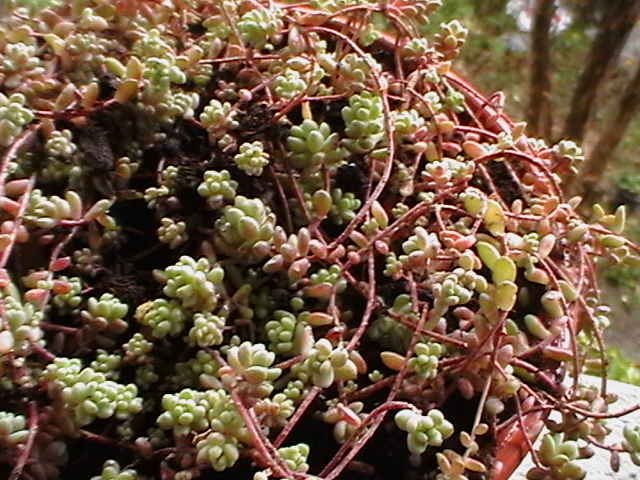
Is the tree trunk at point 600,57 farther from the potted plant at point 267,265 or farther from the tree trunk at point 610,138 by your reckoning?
the potted plant at point 267,265

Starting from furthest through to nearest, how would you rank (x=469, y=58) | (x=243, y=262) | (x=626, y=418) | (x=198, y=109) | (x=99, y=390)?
1. (x=469, y=58)
2. (x=626, y=418)
3. (x=198, y=109)
4. (x=243, y=262)
5. (x=99, y=390)

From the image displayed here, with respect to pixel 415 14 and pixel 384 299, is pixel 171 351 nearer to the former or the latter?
pixel 384 299

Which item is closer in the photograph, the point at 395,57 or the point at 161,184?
the point at 161,184

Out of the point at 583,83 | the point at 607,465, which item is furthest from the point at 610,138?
the point at 607,465

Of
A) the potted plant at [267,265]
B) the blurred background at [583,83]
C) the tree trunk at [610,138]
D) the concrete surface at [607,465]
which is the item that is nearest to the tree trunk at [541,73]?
the blurred background at [583,83]

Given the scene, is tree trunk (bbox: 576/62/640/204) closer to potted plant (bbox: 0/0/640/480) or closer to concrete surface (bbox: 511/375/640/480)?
concrete surface (bbox: 511/375/640/480)

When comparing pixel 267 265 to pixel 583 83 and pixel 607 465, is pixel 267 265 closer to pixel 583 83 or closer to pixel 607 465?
pixel 607 465

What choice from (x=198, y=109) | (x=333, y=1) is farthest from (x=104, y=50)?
(x=333, y=1)

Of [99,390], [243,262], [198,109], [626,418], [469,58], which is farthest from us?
[469,58]
